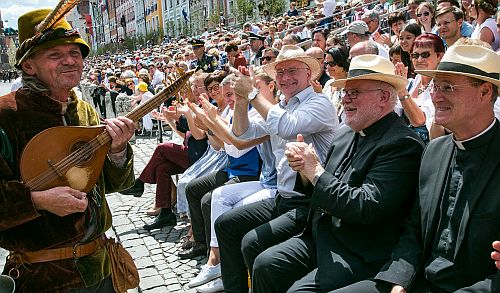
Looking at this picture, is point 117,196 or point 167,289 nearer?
point 167,289

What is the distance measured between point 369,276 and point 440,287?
42cm

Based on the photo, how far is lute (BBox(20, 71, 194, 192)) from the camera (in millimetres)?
2217

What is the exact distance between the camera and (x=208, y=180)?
16.0 ft

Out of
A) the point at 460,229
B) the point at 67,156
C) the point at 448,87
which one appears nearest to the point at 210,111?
the point at 67,156

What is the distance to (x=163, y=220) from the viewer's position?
572cm

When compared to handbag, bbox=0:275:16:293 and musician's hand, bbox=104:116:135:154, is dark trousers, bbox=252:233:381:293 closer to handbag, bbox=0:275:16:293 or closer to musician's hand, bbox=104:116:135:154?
musician's hand, bbox=104:116:135:154

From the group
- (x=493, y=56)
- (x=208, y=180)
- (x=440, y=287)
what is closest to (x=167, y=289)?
(x=208, y=180)

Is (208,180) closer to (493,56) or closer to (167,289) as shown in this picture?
(167,289)

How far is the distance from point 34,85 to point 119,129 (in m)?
0.47

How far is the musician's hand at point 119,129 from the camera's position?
2.37 metres

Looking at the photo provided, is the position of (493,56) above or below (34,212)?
above

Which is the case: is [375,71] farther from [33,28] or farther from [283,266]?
[33,28]

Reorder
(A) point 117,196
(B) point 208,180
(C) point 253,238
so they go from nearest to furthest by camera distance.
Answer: (C) point 253,238, (B) point 208,180, (A) point 117,196

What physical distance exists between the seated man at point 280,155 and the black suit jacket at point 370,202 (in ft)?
2.09
